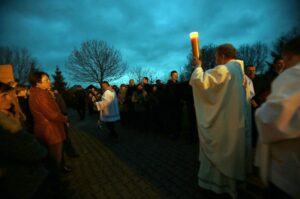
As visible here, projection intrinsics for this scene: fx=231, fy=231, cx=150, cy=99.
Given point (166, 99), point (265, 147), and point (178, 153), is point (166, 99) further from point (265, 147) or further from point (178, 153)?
point (265, 147)

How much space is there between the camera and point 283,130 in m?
1.61

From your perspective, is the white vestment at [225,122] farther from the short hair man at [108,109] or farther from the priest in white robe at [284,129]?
the short hair man at [108,109]

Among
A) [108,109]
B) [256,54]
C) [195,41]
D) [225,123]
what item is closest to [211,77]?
[195,41]

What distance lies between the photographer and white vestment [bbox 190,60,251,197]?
2.92 metres

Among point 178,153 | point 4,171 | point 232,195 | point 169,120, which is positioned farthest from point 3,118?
point 169,120

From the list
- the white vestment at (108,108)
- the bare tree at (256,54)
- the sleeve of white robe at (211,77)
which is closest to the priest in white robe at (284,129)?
the sleeve of white robe at (211,77)

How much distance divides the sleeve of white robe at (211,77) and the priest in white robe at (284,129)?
106 cm

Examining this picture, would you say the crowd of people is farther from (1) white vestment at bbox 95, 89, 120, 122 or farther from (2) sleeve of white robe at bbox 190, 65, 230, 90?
(1) white vestment at bbox 95, 89, 120, 122

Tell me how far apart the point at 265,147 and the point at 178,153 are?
3.98 metres

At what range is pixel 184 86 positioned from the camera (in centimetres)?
727

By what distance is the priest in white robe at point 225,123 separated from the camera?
2.92 meters

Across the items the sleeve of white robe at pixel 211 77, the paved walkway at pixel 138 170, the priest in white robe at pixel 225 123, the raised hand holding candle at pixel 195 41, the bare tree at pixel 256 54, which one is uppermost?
the bare tree at pixel 256 54

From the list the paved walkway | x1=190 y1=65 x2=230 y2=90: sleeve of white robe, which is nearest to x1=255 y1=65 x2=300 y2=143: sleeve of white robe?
x1=190 y1=65 x2=230 y2=90: sleeve of white robe

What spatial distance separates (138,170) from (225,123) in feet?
7.95
